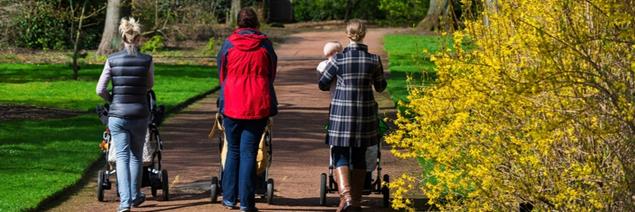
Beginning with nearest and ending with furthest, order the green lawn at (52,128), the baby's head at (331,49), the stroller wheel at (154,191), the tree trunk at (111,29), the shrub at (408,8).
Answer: the baby's head at (331,49)
the stroller wheel at (154,191)
the green lawn at (52,128)
the tree trunk at (111,29)
the shrub at (408,8)

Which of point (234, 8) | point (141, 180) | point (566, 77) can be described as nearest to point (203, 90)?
point (141, 180)

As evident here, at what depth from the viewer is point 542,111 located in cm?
760

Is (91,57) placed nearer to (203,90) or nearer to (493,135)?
(203,90)

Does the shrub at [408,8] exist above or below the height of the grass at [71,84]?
below

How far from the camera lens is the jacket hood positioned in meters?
9.88

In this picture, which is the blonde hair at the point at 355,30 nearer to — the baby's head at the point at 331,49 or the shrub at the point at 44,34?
the baby's head at the point at 331,49

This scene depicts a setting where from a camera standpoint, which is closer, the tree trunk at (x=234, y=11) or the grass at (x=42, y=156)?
the grass at (x=42, y=156)

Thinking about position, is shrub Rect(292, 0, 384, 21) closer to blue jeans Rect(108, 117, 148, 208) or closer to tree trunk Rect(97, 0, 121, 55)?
tree trunk Rect(97, 0, 121, 55)

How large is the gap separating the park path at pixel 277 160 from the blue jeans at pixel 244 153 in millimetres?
354

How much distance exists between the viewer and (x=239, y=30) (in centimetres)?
1000

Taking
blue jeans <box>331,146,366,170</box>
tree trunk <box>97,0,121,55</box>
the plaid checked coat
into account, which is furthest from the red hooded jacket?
tree trunk <box>97,0,121,55</box>

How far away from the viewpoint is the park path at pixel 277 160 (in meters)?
10.5

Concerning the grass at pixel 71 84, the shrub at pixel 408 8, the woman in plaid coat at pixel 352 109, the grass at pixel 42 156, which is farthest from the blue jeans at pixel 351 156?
the shrub at pixel 408 8

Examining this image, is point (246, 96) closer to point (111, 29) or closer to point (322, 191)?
point (322, 191)
